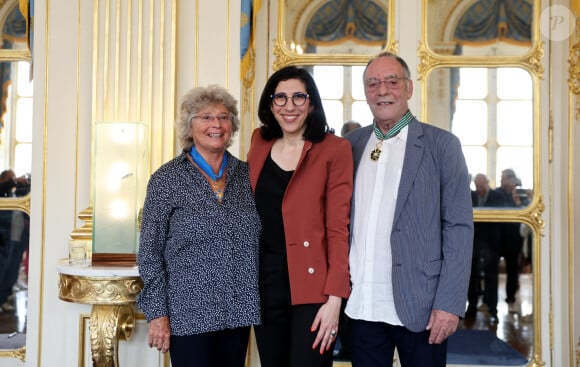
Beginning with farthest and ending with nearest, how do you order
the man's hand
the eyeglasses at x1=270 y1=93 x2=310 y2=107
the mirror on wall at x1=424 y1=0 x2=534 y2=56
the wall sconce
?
the mirror on wall at x1=424 y1=0 x2=534 y2=56
the wall sconce
the eyeglasses at x1=270 y1=93 x2=310 y2=107
the man's hand

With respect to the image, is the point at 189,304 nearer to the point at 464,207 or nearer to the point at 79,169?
the point at 464,207

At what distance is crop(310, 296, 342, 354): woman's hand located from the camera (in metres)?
1.99

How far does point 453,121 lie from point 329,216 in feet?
6.35

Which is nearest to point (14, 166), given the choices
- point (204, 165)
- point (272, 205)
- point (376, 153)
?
point (204, 165)

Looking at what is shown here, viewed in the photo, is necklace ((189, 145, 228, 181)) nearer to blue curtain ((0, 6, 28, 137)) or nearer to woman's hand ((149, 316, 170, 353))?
woman's hand ((149, 316, 170, 353))

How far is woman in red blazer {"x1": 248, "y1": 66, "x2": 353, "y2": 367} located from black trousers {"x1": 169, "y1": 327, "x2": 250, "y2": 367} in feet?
Result: 0.28

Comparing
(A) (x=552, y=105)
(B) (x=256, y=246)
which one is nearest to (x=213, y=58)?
(B) (x=256, y=246)

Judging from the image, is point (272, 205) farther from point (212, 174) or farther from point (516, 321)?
point (516, 321)

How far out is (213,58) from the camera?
315 centimetres

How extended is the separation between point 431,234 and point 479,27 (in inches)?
83.8

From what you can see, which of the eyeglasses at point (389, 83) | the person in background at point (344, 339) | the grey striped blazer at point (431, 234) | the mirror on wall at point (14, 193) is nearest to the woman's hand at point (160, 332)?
the grey striped blazer at point (431, 234)

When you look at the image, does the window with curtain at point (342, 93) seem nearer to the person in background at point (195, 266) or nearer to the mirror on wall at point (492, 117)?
the mirror on wall at point (492, 117)

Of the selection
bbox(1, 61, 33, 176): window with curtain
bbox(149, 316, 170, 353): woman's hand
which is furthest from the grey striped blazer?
bbox(1, 61, 33, 176): window with curtain

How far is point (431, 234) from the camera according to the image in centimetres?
200
